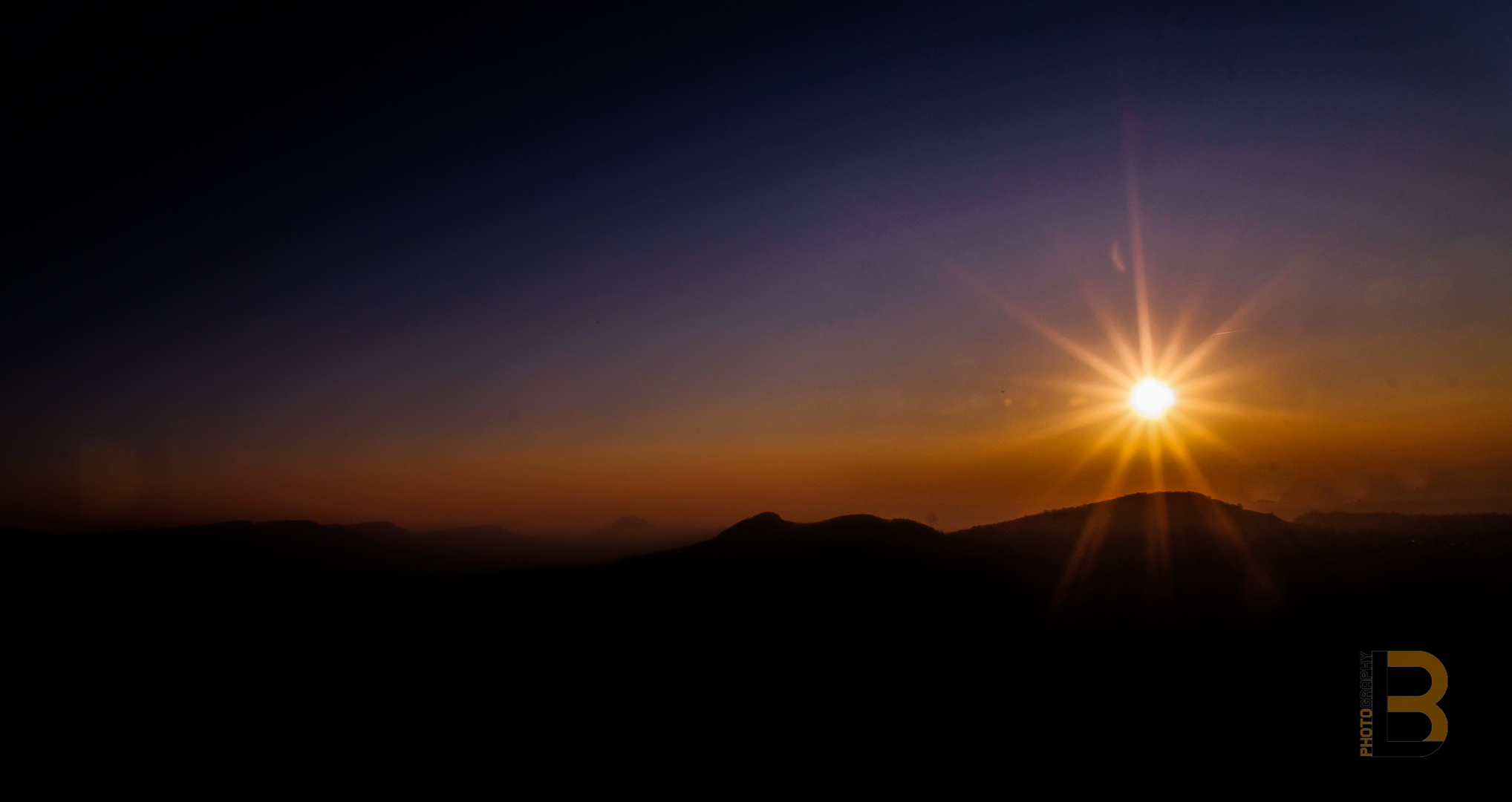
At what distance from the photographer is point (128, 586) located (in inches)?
1448

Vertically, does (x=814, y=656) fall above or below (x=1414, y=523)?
below

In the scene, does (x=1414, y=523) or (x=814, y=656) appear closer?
(x=814, y=656)

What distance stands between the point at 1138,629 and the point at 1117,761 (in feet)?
30.5

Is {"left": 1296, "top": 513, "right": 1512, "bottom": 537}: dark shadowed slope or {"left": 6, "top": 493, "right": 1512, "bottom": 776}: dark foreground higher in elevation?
{"left": 1296, "top": 513, "right": 1512, "bottom": 537}: dark shadowed slope

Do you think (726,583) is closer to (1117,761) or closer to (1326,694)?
(1117,761)

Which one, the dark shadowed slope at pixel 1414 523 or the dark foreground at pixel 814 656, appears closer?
the dark foreground at pixel 814 656

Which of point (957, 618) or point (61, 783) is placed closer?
point (61, 783)

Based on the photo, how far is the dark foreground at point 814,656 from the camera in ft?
52.3

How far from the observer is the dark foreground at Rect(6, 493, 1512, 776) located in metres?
15.9

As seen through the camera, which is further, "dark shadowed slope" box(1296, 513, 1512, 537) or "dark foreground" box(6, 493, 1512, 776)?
"dark shadowed slope" box(1296, 513, 1512, 537)

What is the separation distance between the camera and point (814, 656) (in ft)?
66.4

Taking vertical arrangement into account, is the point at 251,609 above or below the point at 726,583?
below

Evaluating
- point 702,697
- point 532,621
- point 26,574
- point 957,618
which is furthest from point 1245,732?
point 26,574

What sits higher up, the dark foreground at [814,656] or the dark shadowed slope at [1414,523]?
the dark shadowed slope at [1414,523]
